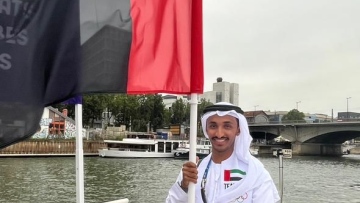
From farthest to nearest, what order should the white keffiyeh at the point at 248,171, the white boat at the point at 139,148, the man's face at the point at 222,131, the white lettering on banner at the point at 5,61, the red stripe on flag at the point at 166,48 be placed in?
the white boat at the point at 139,148, the red stripe on flag at the point at 166,48, the man's face at the point at 222,131, the white keffiyeh at the point at 248,171, the white lettering on banner at the point at 5,61

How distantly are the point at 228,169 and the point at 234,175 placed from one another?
0.19 feet

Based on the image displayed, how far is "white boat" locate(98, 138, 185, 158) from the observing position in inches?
1908

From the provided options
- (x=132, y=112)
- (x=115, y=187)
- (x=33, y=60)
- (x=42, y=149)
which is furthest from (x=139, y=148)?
(x=33, y=60)

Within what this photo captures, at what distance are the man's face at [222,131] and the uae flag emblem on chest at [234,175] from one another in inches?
6.0

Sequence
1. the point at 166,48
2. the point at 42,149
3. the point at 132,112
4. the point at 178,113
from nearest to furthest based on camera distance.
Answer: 1. the point at 166,48
2. the point at 42,149
3. the point at 132,112
4. the point at 178,113

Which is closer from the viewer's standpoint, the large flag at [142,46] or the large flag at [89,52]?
the large flag at [89,52]

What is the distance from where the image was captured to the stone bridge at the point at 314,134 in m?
62.8

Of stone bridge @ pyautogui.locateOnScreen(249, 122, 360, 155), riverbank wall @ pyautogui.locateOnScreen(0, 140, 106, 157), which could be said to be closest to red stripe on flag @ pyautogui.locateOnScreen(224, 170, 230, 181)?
riverbank wall @ pyautogui.locateOnScreen(0, 140, 106, 157)

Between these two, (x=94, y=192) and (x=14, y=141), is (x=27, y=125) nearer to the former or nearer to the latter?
(x=14, y=141)

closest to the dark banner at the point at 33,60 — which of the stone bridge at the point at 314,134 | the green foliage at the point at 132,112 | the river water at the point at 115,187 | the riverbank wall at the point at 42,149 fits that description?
the river water at the point at 115,187

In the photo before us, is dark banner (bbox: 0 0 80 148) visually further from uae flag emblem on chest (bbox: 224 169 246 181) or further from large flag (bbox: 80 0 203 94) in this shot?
uae flag emblem on chest (bbox: 224 169 246 181)

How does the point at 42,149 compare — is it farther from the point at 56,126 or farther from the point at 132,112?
the point at 132,112

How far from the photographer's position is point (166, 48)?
11.0 feet

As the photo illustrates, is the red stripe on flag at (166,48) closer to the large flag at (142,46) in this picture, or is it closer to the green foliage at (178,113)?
the large flag at (142,46)
